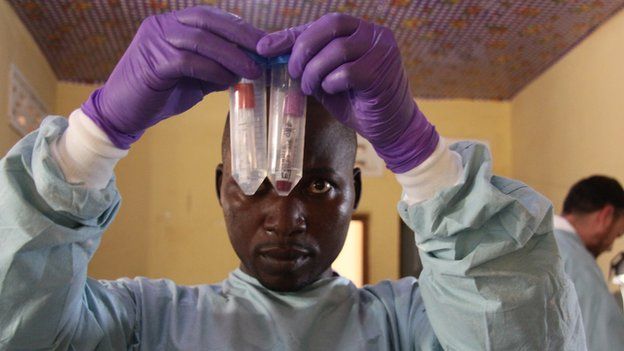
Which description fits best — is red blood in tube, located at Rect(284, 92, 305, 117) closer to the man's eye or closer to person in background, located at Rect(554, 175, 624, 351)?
the man's eye

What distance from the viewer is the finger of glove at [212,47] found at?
2.21 ft

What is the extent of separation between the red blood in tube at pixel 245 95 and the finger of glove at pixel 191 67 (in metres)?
0.03

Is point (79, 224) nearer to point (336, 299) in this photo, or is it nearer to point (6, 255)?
point (6, 255)

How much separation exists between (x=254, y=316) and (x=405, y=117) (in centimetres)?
35

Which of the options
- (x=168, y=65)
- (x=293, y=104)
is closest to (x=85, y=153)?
(x=168, y=65)

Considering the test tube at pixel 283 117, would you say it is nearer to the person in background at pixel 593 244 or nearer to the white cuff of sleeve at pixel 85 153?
the white cuff of sleeve at pixel 85 153

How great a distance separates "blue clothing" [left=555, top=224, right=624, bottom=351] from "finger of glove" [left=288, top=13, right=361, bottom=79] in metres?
1.27

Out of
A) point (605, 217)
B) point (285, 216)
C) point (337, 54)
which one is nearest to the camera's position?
point (337, 54)

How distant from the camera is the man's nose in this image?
0.84 meters

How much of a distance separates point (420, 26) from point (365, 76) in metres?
1.51

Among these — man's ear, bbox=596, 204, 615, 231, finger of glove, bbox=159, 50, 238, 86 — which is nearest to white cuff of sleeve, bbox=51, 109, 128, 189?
finger of glove, bbox=159, 50, 238, 86

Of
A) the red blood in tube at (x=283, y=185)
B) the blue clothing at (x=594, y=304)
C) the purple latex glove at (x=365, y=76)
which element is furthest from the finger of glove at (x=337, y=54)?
the blue clothing at (x=594, y=304)

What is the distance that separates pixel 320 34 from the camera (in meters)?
0.68

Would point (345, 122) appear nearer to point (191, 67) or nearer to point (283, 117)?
point (283, 117)
